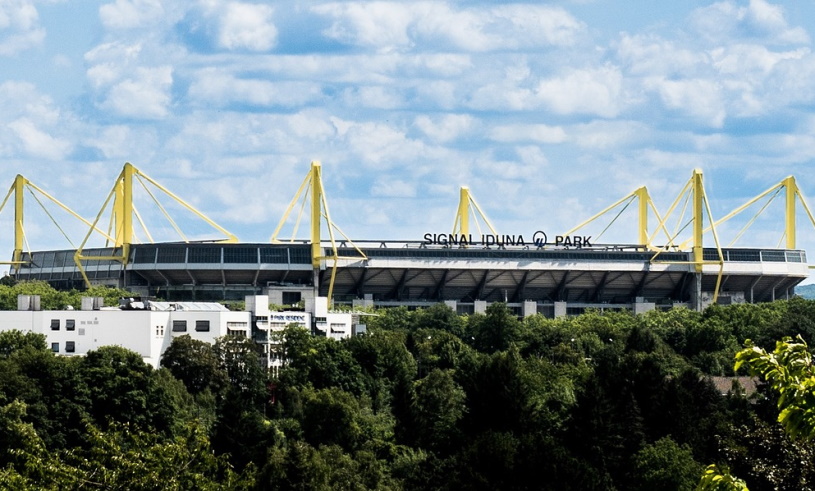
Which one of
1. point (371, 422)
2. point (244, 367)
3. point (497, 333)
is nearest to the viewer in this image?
point (371, 422)

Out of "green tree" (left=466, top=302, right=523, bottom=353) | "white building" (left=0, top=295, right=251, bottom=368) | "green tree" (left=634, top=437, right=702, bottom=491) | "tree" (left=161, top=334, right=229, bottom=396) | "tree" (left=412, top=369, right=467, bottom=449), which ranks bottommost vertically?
"green tree" (left=634, top=437, right=702, bottom=491)

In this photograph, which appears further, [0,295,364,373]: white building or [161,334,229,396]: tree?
[0,295,364,373]: white building

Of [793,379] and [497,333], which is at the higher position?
[497,333]

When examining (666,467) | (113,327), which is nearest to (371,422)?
(666,467)

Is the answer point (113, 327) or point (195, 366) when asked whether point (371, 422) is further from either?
point (113, 327)

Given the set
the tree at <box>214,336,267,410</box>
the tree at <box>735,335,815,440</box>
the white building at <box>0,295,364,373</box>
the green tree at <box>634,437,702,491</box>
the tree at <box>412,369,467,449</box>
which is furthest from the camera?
the white building at <box>0,295,364,373</box>

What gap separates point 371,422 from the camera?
10631 cm

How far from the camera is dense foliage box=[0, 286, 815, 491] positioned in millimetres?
66812

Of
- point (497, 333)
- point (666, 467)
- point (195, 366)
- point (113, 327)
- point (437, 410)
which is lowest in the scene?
point (666, 467)

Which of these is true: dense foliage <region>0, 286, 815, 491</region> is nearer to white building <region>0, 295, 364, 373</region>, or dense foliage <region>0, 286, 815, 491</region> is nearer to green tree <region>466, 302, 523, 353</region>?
white building <region>0, 295, 364, 373</region>

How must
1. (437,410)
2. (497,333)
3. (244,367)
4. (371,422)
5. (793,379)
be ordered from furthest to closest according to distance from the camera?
1. (497,333)
2. (244,367)
3. (437,410)
4. (371,422)
5. (793,379)

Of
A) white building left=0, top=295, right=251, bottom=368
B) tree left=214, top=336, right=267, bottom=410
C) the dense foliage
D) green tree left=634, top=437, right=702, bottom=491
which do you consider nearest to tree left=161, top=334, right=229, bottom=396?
the dense foliage

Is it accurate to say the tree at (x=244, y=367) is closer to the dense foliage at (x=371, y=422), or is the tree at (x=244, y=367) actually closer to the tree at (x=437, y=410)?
the dense foliage at (x=371, y=422)

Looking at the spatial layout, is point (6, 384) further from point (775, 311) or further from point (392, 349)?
point (775, 311)
